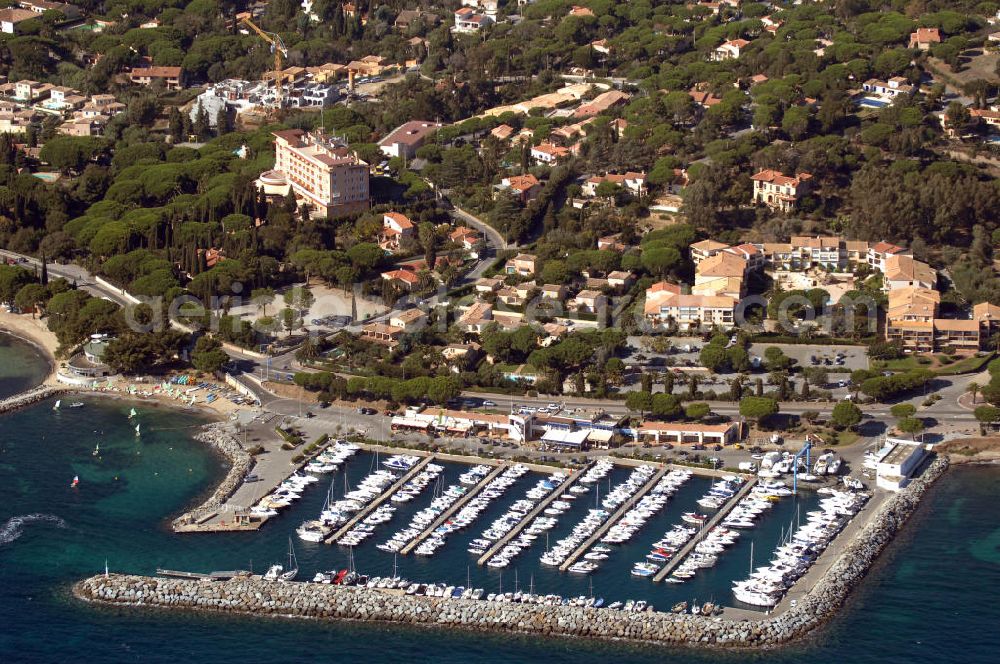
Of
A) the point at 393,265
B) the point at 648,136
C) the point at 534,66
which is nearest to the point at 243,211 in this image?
the point at 393,265

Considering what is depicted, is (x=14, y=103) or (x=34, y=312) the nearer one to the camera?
(x=34, y=312)

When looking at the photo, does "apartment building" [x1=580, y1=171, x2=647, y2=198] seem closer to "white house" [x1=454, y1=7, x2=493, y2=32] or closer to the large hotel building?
the large hotel building

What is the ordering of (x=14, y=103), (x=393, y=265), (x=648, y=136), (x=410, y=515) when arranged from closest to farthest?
(x=410, y=515) < (x=393, y=265) < (x=648, y=136) < (x=14, y=103)

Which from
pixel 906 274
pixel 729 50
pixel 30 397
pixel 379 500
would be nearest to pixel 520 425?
pixel 379 500

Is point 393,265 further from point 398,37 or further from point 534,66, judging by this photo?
point 398,37

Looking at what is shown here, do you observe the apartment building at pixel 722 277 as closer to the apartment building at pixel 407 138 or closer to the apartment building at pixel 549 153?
the apartment building at pixel 549 153

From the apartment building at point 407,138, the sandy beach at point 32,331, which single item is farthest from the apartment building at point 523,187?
the sandy beach at point 32,331

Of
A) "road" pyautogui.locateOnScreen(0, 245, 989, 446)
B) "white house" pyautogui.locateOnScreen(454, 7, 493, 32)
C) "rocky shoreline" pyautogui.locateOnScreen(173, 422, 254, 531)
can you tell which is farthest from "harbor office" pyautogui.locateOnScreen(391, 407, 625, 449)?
"white house" pyautogui.locateOnScreen(454, 7, 493, 32)
